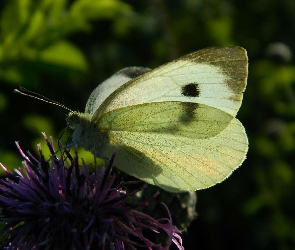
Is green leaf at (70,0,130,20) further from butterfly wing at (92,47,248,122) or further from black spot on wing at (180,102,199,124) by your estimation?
black spot on wing at (180,102,199,124)

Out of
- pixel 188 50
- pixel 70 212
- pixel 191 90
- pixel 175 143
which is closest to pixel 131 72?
pixel 191 90

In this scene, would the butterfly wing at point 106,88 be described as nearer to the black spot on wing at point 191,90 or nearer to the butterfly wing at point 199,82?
the butterfly wing at point 199,82

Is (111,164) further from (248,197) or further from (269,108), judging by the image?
(269,108)

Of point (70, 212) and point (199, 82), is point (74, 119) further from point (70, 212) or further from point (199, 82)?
point (199, 82)

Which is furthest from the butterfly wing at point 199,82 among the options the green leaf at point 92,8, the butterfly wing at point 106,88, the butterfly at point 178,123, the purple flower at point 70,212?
the green leaf at point 92,8

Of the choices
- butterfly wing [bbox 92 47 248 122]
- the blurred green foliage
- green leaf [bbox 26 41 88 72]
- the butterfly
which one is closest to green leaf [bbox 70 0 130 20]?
the blurred green foliage

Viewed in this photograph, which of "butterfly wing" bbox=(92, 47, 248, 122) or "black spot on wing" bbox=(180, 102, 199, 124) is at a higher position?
"butterfly wing" bbox=(92, 47, 248, 122)

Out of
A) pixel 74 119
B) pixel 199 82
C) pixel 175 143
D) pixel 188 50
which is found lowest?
pixel 188 50
